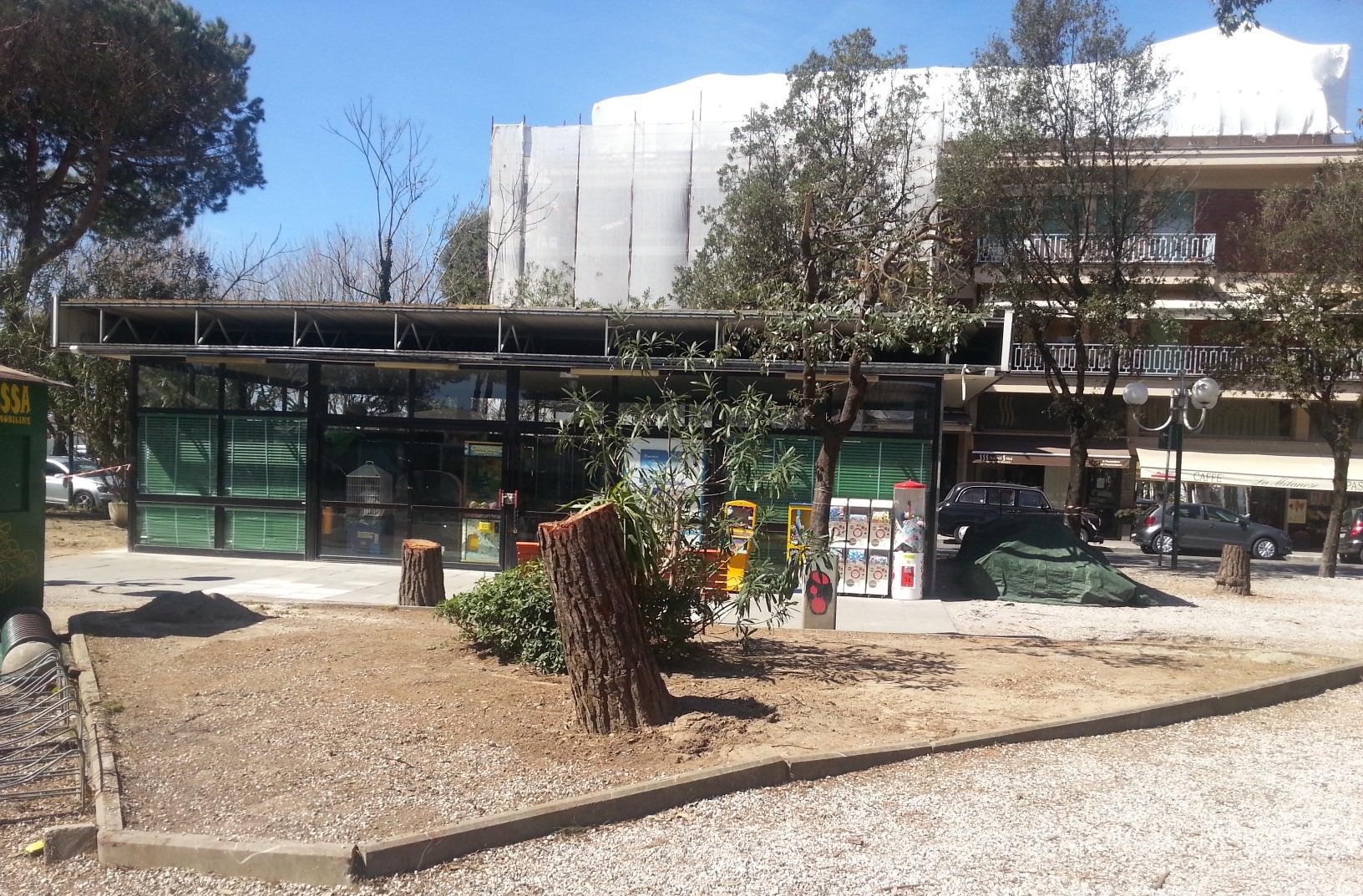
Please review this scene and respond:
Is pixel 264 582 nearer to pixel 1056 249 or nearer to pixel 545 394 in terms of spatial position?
pixel 545 394

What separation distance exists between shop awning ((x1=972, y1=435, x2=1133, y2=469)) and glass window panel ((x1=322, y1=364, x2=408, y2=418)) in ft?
67.5

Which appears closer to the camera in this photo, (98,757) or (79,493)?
(98,757)

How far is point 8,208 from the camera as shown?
22.2 metres

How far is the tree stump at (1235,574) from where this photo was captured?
15.5 meters

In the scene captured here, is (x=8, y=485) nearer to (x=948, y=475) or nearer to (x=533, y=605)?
(x=533, y=605)

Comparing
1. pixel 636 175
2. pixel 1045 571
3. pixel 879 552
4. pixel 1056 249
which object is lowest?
pixel 1045 571

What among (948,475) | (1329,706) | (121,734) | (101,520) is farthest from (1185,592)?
(101,520)

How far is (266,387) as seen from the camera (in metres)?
15.7

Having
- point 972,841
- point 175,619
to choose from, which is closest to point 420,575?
point 175,619

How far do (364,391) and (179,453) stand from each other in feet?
10.4

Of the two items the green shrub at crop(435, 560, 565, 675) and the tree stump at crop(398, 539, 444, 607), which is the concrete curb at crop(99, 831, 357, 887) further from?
the tree stump at crop(398, 539, 444, 607)

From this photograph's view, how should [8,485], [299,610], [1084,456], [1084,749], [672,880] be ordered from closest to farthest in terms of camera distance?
[672,880], [1084,749], [8,485], [299,610], [1084,456]

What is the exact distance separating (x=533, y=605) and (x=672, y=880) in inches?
140

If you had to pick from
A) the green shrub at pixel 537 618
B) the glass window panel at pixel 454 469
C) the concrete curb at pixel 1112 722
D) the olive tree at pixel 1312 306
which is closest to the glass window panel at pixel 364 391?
the glass window panel at pixel 454 469
